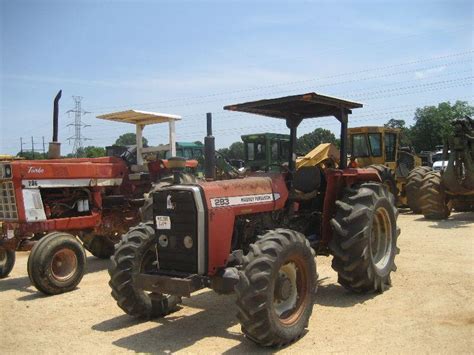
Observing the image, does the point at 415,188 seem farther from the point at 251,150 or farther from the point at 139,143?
the point at 139,143

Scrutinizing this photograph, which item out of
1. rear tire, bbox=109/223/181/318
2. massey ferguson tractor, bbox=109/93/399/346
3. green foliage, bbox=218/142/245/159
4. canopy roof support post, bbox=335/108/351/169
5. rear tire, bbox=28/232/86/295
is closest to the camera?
massey ferguson tractor, bbox=109/93/399/346

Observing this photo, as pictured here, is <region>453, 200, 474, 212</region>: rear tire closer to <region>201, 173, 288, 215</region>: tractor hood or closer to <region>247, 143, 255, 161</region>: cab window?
<region>247, 143, 255, 161</region>: cab window

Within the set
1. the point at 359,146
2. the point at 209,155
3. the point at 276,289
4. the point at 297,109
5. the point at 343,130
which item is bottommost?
the point at 276,289

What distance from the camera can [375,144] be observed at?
51.6 ft

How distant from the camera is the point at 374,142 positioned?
15.7 metres

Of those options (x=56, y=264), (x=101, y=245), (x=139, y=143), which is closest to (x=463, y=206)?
(x=139, y=143)

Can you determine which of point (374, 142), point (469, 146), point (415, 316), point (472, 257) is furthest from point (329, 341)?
point (374, 142)

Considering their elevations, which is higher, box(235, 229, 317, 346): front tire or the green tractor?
the green tractor

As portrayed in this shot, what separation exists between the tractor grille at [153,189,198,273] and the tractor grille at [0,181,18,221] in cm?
348

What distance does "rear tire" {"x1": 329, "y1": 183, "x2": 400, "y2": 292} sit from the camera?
571 centimetres

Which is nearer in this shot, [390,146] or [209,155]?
[209,155]

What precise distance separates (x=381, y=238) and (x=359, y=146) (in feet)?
31.7

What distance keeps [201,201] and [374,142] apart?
39.5ft

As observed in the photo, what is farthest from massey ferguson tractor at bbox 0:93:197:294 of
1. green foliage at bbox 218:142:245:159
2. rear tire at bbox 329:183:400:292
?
green foliage at bbox 218:142:245:159
